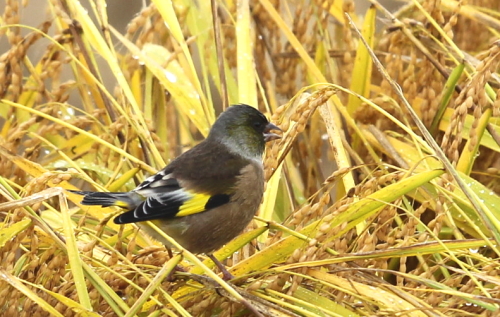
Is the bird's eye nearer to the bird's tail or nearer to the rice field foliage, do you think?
the rice field foliage

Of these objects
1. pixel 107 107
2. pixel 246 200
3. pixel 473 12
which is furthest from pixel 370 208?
pixel 473 12

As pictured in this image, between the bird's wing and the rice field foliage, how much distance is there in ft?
0.30

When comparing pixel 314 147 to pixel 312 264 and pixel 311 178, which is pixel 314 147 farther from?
pixel 312 264

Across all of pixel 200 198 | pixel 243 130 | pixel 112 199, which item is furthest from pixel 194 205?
pixel 243 130

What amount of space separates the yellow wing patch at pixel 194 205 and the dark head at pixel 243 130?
31 cm

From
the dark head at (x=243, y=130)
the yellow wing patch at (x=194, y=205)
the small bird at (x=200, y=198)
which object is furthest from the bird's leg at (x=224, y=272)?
the dark head at (x=243, y=130)

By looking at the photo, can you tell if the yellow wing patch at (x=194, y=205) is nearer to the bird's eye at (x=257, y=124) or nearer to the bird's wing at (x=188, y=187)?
the bird's wing at (x=188, y=187)

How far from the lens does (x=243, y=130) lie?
2525 mm

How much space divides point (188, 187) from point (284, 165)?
0.51 m

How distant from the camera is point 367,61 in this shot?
8.58 feet

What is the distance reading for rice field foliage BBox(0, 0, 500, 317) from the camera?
169 centimetres

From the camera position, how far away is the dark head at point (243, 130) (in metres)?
2.48

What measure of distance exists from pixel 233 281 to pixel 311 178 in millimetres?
888

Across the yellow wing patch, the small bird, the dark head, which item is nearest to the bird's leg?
the small bird
